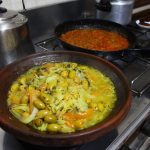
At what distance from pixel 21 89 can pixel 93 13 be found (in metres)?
1.02

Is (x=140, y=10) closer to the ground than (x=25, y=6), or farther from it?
closer to the ground

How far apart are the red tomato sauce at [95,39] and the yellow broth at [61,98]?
1.02ft

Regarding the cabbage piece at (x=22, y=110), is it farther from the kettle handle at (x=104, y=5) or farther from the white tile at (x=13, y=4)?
the kettle handle at (x=104, y=5)

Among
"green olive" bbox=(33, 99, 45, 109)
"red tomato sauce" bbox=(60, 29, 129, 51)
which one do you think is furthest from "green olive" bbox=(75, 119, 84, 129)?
"red tomato sauce" bbox=(60, 29, 129, 51)

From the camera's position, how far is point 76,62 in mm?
853

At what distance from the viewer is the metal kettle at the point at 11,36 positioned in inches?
35.0

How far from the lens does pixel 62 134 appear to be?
0.53m

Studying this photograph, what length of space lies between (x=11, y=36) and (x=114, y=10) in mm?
673

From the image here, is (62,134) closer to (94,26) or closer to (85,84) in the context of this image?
(85,84)

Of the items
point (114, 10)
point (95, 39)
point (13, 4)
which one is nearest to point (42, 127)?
point (95, 39)

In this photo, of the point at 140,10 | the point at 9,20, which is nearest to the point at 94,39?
the point at 9,20

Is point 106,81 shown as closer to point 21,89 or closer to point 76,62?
point 76,62

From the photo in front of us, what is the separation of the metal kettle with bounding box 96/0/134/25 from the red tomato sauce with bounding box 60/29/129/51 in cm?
14

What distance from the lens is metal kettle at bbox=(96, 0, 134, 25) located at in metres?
1.26
